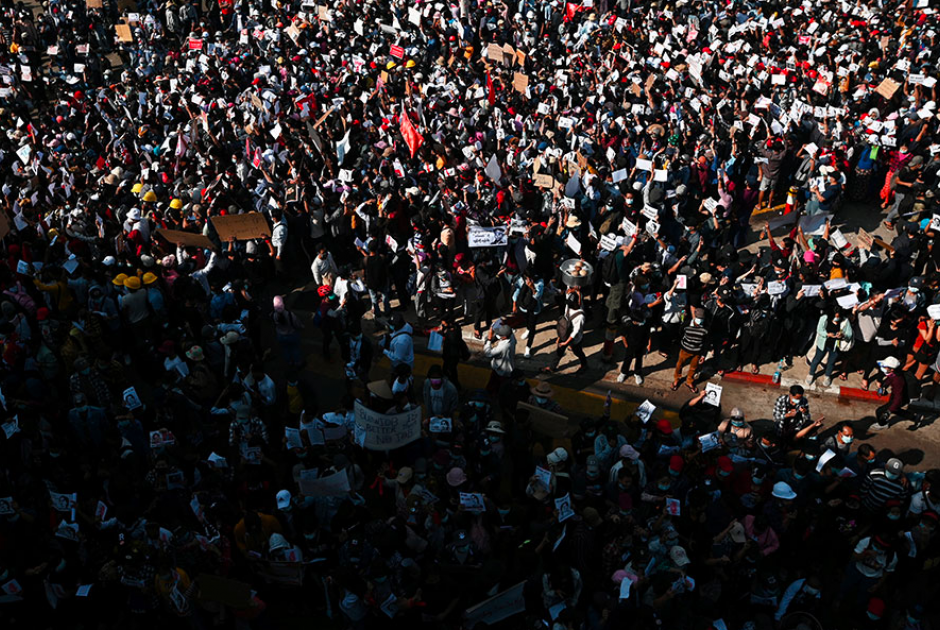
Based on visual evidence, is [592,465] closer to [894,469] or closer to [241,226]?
[894,469]

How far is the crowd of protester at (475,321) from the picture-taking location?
316 inches

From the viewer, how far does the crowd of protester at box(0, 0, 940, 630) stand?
26.3 ft

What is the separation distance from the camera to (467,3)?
2388cm

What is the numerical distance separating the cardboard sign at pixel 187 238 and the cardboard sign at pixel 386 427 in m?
5.47

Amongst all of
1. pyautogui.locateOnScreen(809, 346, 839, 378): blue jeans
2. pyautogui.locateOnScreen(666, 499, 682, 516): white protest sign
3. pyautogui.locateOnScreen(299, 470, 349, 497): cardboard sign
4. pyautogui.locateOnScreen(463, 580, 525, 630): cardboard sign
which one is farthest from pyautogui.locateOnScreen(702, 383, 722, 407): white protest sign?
pyautogui.locateOnScreen(299, 470, 349, 497): cardboard sign

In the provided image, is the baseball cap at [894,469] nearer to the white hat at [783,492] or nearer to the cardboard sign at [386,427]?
the white hat at [783,492]

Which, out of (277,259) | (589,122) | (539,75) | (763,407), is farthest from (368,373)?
(539,75)

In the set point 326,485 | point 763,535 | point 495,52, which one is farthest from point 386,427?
point 495,52

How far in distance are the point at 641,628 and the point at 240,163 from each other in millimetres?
12502

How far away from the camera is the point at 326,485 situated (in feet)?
27.6

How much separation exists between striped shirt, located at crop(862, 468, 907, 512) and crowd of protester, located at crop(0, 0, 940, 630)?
53 millimetres

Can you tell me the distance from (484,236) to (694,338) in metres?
3.78

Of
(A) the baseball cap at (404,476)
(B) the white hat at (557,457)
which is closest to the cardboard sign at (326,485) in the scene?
(A) the baseball cap at (404,476)

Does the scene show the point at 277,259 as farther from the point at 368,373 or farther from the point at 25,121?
the point at 25,121
